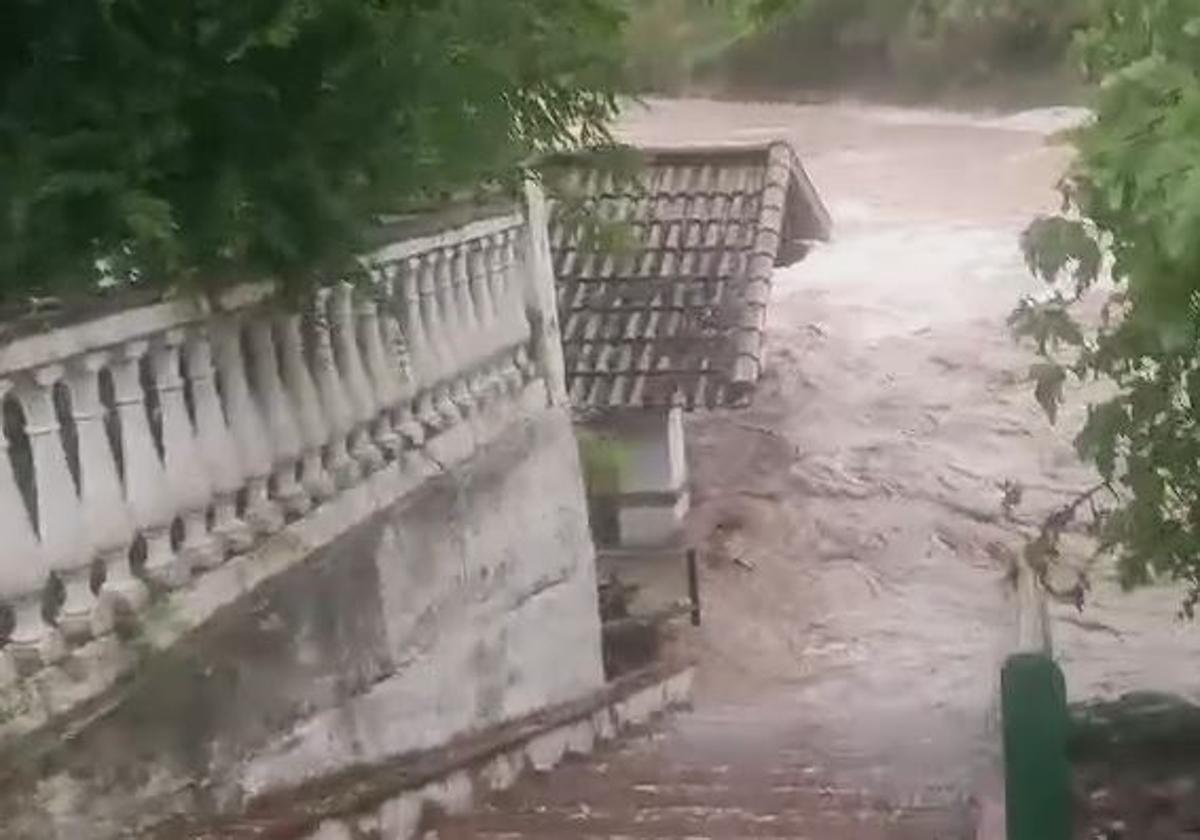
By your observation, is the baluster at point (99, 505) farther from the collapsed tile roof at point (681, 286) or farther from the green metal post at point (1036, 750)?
the collapsed tile roof at point (681, 286)

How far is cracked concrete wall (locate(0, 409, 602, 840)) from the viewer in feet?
10.8

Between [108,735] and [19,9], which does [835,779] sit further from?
[19,9]

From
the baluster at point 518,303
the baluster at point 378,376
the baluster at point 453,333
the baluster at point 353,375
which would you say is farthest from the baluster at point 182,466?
the baluster at point 518,303

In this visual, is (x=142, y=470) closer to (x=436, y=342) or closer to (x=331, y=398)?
(x=331, y=398)

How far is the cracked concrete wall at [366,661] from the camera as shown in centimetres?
331

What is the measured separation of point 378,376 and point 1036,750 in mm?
2101

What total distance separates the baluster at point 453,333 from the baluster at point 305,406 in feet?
2.97

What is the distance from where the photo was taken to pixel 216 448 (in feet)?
12.4

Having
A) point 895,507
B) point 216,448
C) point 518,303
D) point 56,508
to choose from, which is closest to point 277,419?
point 216,448

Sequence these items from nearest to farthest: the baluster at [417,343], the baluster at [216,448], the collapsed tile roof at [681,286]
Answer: the baluster at [216,448]
the baluster at [417,343]
the collapsed tile roof at [681,286]

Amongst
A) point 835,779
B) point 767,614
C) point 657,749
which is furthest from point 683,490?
point 835,779

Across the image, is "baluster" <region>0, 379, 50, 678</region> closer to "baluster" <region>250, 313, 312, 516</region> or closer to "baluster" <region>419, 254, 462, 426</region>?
"baluster" <region>250, 313, 312, 516</region>

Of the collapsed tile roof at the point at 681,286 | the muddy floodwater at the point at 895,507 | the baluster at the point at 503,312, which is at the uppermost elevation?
the baluster at the point at 503,312

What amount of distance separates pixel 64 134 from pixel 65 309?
0.37 metres
